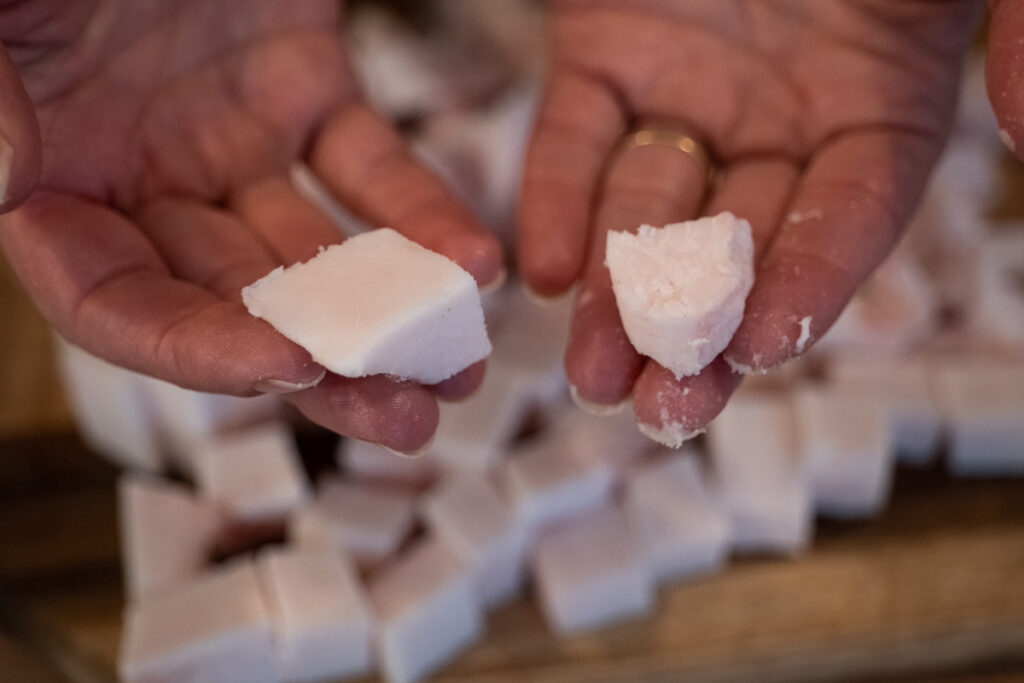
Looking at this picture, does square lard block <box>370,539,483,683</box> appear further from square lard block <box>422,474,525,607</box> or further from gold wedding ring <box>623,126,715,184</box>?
gold wedding ring <box>623,126,715,184</box>

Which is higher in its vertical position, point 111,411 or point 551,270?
point 551,270

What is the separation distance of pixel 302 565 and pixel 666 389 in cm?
73

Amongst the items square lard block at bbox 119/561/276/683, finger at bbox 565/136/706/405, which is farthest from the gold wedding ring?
square lard block at bbox 119/561/276/683

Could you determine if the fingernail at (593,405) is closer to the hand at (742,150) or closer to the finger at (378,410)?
the hand at (742,150)

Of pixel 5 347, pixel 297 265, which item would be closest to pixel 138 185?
pixel 297 265

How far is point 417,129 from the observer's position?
2318mm

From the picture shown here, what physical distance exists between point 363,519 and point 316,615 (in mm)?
204

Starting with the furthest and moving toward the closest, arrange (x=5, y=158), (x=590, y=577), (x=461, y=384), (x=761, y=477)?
(x=761, y=477), (x=590, y=577), (x=461, y=384), (x=5, y=158)

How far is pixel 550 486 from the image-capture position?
5.20 feet

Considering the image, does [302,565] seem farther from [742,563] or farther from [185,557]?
[742,563]

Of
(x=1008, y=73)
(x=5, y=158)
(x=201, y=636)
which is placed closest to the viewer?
(x=5, y=158)

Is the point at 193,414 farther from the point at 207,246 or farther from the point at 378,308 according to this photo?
the point at 378,308

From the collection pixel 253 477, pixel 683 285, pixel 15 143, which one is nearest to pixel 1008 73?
pixel 683 285

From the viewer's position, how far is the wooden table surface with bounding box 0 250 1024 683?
4.87 feet
